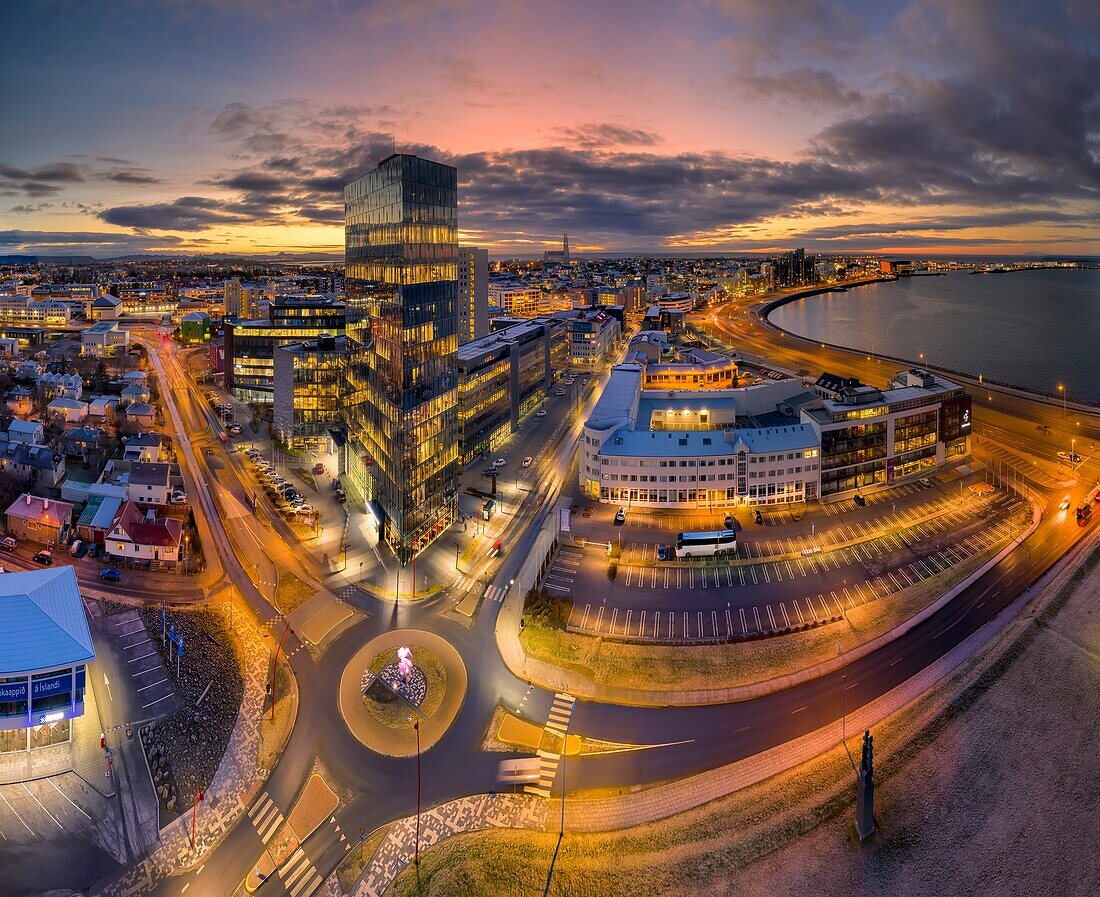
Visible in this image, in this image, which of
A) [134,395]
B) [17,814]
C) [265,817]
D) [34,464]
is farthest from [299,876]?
[134,395]

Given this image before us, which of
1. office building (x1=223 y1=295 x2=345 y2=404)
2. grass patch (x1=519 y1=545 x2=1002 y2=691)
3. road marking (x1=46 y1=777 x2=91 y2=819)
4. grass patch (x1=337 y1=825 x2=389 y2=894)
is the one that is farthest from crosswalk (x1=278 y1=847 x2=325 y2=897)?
office building (x1=223 y1=295 x2=345 y2=404)

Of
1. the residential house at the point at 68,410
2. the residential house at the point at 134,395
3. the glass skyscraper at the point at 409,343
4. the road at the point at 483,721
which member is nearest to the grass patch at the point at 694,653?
the road at the point at 483,721

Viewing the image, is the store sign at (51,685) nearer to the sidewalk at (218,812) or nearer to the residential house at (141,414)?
the sidewalk at (218,812)

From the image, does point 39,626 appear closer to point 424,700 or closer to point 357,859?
point 424,700

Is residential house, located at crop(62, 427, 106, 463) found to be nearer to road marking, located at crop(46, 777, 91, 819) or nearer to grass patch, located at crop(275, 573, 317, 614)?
grass patch, located at crop(275, 573, 317, 614)

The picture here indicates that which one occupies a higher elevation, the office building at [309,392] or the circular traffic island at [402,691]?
the office building at [309,392]

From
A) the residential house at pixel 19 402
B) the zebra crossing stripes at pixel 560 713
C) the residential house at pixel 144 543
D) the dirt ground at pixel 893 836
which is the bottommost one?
the dirt ground at pixel 893 836

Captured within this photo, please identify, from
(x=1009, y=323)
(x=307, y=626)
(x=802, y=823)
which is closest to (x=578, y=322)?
(x=307, y=626)
